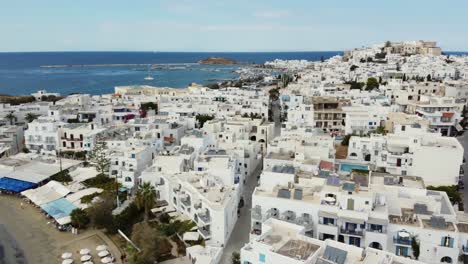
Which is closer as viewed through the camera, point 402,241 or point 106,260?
point 402,241

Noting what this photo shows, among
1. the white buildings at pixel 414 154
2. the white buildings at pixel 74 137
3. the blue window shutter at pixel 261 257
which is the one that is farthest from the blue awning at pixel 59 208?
the white buildings at pixel 414 154

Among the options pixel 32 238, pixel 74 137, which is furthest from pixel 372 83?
pixel 32 238

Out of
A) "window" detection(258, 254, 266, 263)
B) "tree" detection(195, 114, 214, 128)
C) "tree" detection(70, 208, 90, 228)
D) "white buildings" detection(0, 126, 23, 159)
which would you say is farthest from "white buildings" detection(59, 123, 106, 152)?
"window" detection(258, 254, 266, 263)

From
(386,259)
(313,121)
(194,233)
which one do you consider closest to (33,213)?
(194,233)

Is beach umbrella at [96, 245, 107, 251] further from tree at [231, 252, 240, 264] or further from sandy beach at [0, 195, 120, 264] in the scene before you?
tree at [231, 252, 240, 264]

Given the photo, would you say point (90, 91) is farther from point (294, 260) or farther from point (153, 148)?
point (294, 260)

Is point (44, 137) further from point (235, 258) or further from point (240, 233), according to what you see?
point (235, 258)
